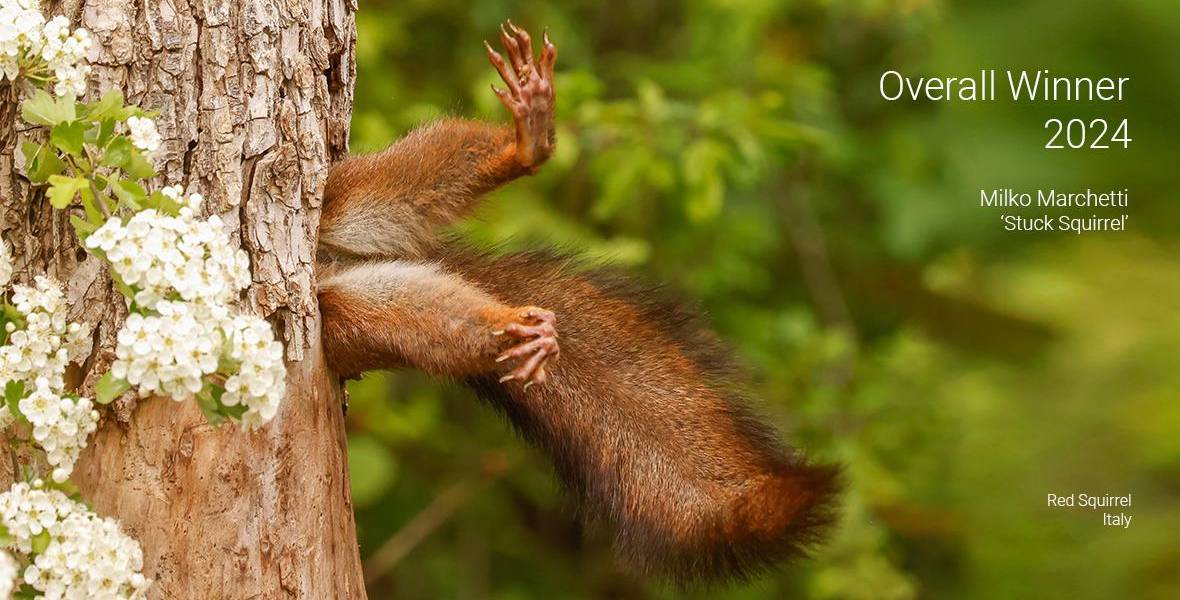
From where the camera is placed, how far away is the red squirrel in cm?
283

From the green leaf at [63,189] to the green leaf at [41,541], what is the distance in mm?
572

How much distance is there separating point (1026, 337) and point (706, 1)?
212cm

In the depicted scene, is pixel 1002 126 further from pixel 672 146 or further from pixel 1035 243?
pixel 672 146

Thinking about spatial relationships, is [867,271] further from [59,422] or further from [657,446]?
[59,422]

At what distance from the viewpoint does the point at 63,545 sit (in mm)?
2348

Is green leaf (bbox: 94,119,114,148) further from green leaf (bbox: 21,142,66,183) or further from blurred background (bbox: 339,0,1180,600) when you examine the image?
blurred background (bbox: 339,0,1180,600)

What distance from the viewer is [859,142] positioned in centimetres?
579

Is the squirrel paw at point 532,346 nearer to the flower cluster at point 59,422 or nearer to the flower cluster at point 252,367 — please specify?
the flower cluster at point 252,367

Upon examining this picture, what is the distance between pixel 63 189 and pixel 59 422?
0.43 m

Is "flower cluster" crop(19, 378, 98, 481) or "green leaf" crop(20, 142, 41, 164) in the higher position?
"green leaf" crop(20, 142, 41, 164)

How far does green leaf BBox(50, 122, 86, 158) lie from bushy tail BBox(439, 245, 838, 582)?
980 mm

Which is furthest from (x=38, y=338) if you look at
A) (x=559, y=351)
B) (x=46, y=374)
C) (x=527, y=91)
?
(x=527, y=91)

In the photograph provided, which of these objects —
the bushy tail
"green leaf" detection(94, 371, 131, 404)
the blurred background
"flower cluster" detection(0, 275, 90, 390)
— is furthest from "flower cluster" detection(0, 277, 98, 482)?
the blurred background

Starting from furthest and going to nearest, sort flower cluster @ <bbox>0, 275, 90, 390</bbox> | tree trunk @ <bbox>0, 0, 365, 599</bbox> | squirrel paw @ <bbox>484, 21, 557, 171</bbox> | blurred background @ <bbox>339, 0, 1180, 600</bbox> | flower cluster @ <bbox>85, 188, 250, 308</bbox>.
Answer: blurred background @ <bbox>339, 0, 1180, 600</bbox>, squirrel paw @ <bbox>484, 21, 557, 171</bbox>, tree trunk @ <bbox>0, 0, 365, 599</bbox>, flower cluster @ <bbox>0, 275, 90, 390</bbox>, flower cluster @ <bbox>85, 188, 250, 308</bbox>
